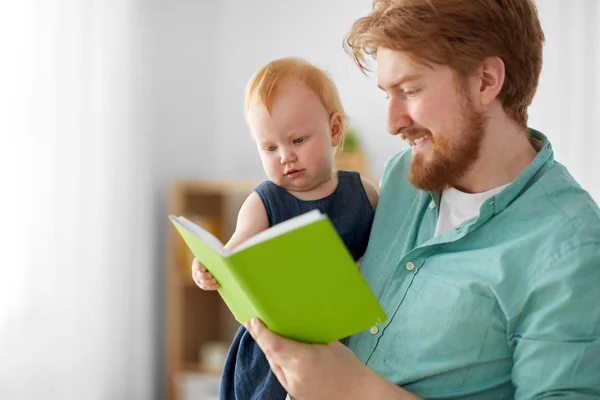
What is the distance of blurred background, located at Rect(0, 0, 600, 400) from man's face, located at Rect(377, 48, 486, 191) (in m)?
1.96

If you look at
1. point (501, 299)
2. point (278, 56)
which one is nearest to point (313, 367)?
point (501, 299)

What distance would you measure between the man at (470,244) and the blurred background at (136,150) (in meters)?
1.92

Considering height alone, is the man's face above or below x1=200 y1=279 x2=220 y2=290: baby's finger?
above

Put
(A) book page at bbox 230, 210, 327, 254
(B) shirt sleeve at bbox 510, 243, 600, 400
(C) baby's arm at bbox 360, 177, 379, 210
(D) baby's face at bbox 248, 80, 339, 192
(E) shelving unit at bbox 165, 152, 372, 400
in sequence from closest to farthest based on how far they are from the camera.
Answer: (A) book page at bbox 230, 210, 327, 254
(B) shirt sleeve at bbox 510, 243, 600, 400
(D) baby's face at bbox 248, 80, 339, 192
(C) baby's arm at bbox 360, 177, 379, 210
(E) shelving unit at bbox 165, 152, 372, 400

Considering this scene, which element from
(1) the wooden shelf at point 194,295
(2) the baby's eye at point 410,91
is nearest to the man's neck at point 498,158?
(2) the baby's eye at point 410,91

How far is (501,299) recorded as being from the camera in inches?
48.8

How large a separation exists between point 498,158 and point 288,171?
0.40 meters

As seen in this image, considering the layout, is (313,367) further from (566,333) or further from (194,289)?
(194,289)

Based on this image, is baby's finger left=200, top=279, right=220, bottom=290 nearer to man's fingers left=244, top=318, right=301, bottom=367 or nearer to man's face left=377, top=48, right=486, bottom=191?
man's fingers left=244, top=318, right=301, bottom=367

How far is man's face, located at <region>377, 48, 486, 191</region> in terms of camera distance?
4.38ft

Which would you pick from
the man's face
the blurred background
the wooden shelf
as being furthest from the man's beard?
the wooden shelf

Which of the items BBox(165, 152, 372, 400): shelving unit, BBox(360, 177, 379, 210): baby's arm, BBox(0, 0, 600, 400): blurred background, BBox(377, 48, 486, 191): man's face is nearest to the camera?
BBox(377, 48, 486, 191): man's face

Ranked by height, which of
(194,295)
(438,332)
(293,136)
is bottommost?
(194,295)

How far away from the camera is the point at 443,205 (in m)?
1.46
